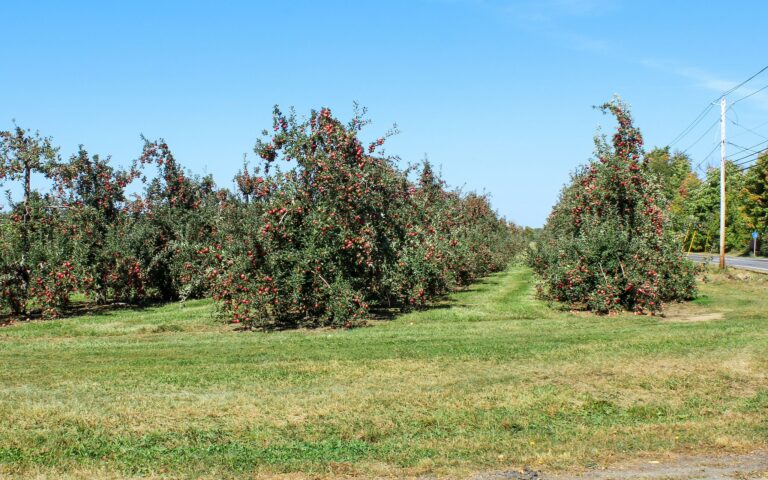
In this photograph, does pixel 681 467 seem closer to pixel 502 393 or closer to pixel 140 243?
pixel 502 393

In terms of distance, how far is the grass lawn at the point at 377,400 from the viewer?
6340 millimetres

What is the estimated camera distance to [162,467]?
6.04 metres

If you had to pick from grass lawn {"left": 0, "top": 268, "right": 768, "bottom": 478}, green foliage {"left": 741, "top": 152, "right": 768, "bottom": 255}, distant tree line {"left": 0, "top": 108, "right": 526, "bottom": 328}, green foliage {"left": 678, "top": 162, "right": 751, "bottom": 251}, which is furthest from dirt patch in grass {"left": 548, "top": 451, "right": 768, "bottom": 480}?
green foliage {"left": 678, "top": 162, "right": 751, "bottom": 251}

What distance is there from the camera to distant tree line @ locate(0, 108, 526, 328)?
16328 millimetres

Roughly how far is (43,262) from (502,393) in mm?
15017

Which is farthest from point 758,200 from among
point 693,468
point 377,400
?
point 693,468

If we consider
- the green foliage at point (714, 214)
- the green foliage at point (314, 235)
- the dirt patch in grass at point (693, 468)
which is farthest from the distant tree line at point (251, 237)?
the green foliage at point (714, 214)

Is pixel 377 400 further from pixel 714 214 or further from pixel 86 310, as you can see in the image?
pixel 714 214

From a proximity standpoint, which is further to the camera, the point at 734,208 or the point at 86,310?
the point at 734,208

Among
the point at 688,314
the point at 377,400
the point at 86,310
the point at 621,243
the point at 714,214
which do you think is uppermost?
the point at 714,214

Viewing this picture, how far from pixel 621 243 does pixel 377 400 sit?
12.1 metres

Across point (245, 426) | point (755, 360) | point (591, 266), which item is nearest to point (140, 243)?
point (591, 266)

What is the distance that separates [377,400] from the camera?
8414 mm

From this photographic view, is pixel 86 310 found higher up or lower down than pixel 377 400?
lower down
